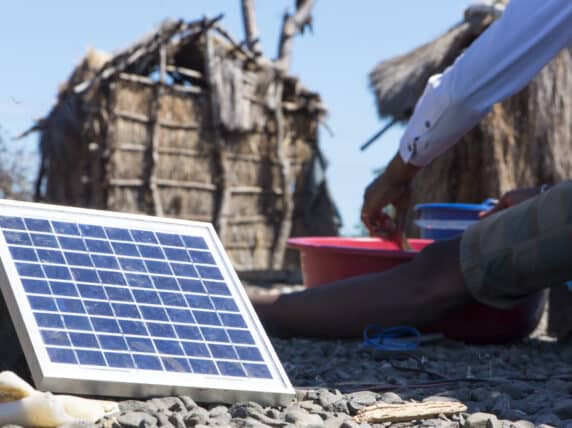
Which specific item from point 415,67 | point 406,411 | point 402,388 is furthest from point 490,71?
point 415,67

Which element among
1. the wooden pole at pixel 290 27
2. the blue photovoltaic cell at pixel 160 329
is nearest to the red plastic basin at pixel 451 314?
the blue photovoltaic cell at pixel 160 329

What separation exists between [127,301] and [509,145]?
23.1ft

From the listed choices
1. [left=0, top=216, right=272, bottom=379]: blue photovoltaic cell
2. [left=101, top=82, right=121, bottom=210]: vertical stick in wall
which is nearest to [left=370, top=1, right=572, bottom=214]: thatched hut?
[left=101, top=82, right=121, bottom=210]: vertical stick in wall

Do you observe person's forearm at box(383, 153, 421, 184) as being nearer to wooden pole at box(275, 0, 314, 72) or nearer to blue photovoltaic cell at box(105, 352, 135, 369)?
blue photovoltaic cell at box(105, 352, 135, 369)

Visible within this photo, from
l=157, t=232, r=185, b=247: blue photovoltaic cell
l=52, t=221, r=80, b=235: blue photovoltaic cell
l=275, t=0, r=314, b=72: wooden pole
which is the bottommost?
l=157, t=232, r=185, b=247: blue photovoltaic cell

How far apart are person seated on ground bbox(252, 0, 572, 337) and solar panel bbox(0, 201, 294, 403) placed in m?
1.07

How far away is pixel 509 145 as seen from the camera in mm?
8406

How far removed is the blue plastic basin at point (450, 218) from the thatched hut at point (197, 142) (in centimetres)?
668

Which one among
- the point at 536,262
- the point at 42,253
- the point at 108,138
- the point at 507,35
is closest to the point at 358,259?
the point at 536,262

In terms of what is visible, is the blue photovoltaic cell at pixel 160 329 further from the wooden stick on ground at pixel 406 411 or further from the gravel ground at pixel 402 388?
the wooden stick on ground at pixel 406 411

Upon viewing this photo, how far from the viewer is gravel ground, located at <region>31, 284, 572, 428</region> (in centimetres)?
170

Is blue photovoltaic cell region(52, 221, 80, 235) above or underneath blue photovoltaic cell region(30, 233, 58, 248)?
above

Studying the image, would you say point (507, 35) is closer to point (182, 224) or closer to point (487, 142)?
point (182, 224)

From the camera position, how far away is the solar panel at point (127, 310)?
1738 millimetres
